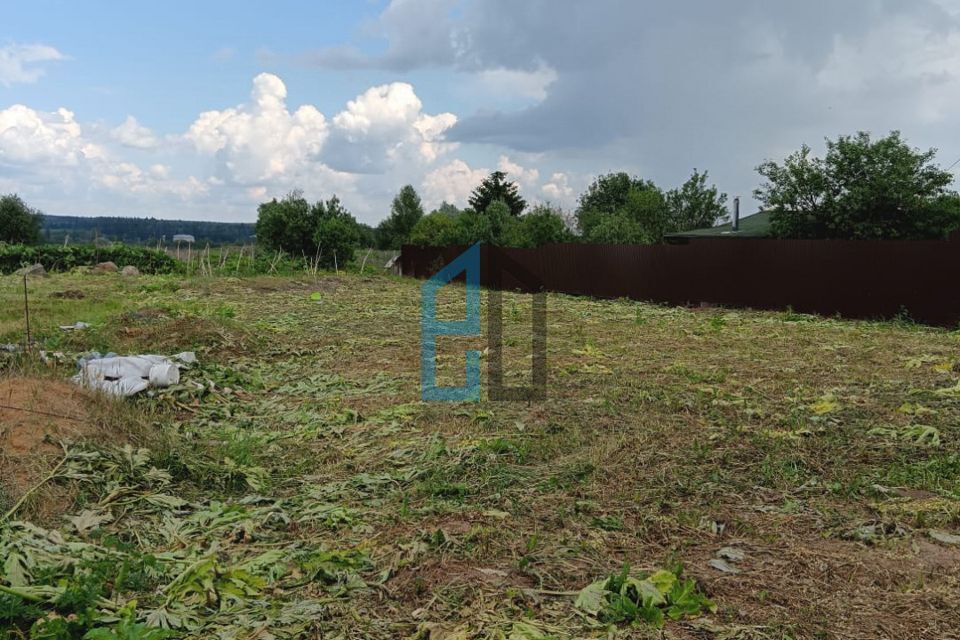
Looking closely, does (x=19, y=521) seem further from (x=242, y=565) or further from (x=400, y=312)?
(x=400, y=312)

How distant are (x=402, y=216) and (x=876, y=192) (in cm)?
4118

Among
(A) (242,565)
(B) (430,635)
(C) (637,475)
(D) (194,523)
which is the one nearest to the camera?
(B) (430,635)

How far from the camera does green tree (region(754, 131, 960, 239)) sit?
2209 centimetres

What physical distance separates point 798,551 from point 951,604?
0.59 m

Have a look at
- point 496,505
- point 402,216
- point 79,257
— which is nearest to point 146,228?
point 402,216

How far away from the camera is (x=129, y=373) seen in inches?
237

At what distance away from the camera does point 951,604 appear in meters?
2.80

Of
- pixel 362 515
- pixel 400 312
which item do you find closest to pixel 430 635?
pixel 362 515

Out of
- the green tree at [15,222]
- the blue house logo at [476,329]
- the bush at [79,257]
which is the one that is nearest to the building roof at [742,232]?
the blue house logo at [476,329]

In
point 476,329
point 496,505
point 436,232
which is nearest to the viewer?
point 496,505

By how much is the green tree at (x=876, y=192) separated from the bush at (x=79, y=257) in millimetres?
20657

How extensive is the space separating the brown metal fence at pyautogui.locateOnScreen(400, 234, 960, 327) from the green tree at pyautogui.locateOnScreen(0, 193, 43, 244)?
86.3 ft

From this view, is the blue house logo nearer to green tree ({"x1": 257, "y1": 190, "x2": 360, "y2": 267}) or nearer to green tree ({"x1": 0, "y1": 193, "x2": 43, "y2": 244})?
green tree ({"x1": 257, "y1": 190, "x2": 360, "y2": 267})

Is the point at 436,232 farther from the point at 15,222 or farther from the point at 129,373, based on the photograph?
the point at 129,373
